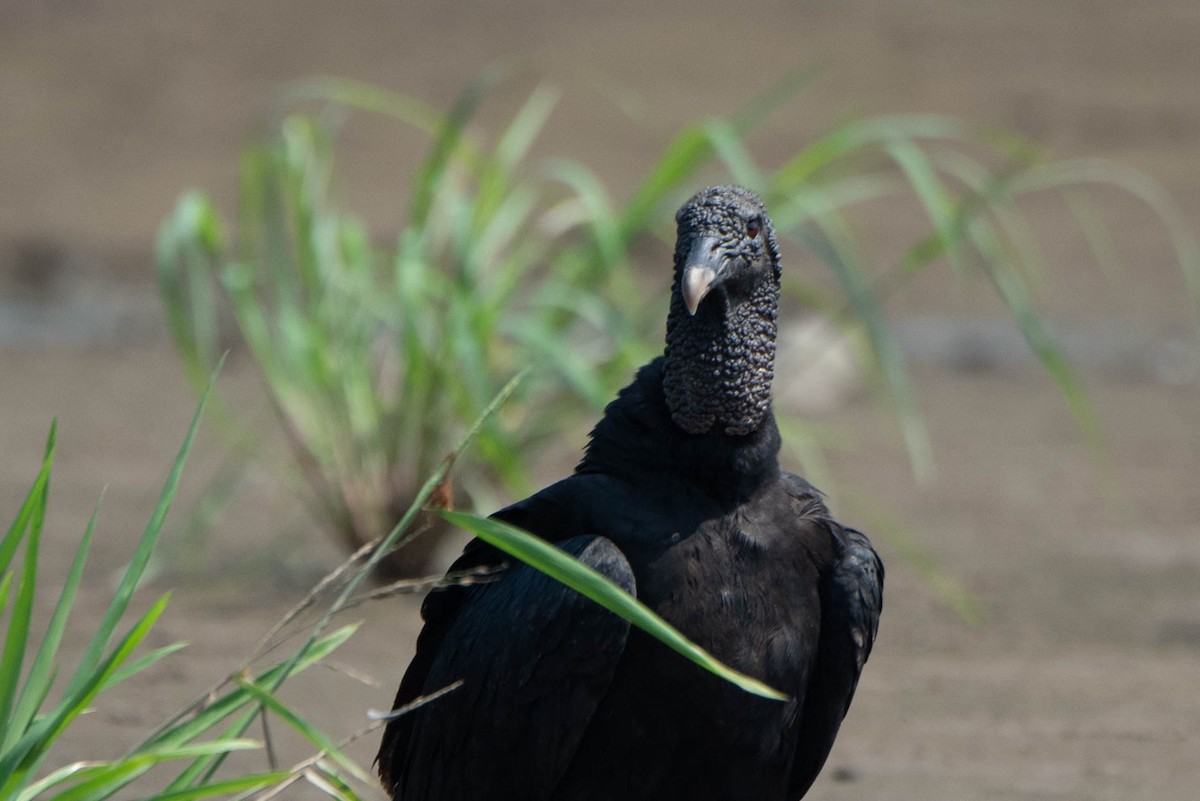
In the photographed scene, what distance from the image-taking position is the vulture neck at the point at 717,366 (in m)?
2.39

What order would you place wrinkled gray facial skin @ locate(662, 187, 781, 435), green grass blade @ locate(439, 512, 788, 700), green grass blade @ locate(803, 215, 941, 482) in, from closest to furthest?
1. green grass blade @ locate(439, 512, 788, 700)
2. wrinkled gray facial skin @ locate(662, 187, 781, 435)
3. green grass blade @ locate(803, 215, 941, 482)

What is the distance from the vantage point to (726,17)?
541 inches

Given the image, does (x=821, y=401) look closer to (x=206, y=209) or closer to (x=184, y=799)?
(x=206, y=209)

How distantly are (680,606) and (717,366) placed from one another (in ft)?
1.16

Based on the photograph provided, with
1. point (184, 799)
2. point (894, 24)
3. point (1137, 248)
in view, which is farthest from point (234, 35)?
point (184, 799)

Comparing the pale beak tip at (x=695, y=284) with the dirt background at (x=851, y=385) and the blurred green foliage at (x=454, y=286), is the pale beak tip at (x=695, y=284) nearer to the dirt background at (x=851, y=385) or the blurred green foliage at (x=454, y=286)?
the dirt background at (x=851, y=385)

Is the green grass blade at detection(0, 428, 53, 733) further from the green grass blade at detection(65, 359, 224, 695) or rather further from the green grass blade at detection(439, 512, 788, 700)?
the green grass blade at detection(439, 512, 788, 700)

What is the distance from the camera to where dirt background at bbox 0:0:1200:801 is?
12.2ft

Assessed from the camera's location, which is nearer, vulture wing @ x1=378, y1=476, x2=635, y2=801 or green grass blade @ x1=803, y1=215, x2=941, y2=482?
vulture wing @ x1=378, y1=476, x2=635, y2=801

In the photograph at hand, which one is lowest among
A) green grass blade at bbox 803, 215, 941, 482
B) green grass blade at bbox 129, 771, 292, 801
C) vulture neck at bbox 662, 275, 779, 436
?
green grass blade at bbox 129, 771, 292, 801

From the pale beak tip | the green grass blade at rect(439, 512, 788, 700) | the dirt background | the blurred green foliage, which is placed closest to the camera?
the green grass blade at rect(439, 512, 788, 700)

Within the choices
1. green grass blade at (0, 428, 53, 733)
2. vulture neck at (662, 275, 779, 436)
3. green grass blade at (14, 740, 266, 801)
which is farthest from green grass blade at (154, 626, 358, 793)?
vulture neck at (662, 275, 779, 436)

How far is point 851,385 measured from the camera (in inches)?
295

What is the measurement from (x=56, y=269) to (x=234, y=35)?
13.4 ft
